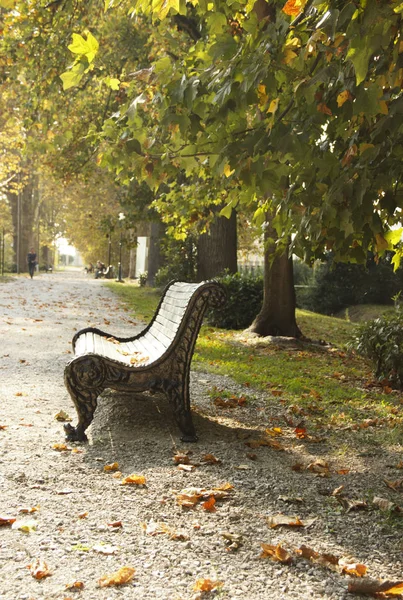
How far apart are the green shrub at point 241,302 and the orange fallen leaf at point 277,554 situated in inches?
410

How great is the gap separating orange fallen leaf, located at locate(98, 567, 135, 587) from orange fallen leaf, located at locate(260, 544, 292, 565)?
25.8 inches

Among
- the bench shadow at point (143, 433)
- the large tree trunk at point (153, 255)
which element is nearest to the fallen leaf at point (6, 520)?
the bench shadow at point (143, 433)

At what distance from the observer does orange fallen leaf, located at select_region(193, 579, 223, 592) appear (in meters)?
2.74

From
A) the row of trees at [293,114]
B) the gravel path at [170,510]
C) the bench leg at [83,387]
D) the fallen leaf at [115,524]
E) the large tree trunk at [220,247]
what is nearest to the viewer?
the gravel path at [170,510]

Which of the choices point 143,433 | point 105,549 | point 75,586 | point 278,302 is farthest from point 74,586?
point 278,302

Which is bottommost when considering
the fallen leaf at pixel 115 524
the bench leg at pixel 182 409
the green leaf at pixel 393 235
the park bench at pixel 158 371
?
the fallen leaf at pixel 115 524

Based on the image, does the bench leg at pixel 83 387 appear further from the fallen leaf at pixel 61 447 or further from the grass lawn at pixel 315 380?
the grass lawn at pixel 315 380

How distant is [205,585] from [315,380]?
564 centimetres

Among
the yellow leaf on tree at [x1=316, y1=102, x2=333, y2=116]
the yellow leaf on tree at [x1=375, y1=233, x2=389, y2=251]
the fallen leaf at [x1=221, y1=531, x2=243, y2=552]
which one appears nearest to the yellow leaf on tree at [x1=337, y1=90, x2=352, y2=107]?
A: the yellow leaf on tree at [x1=316, y1=102, x2=333, y2=116]

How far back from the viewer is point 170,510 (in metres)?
3.64

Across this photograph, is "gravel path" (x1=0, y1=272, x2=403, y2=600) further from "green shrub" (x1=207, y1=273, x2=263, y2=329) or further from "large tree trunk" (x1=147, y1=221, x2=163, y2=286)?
"large tree trunk" (x1=147, y1=221, x2=163, y2=286)

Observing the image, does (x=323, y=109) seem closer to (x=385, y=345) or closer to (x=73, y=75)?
(x=73, y=75)

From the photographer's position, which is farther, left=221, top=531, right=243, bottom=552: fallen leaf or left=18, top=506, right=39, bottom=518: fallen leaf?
left=18, top=506, right=39, bottom=518: fallen leaf

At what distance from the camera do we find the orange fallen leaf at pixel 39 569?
110 inches
